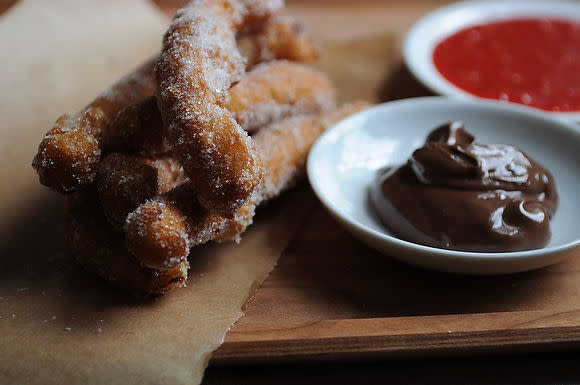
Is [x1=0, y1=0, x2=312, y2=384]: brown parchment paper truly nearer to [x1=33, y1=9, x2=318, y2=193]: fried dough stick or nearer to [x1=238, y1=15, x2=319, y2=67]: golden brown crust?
[x1=33, y1=9, x2=318, y2=193]: fried dough stick

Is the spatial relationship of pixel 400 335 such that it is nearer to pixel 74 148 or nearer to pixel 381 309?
pixel 381 309

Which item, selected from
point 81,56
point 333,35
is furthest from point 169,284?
point 333,35

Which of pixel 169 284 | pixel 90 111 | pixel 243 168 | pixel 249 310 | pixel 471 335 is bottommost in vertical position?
pixel 471 335

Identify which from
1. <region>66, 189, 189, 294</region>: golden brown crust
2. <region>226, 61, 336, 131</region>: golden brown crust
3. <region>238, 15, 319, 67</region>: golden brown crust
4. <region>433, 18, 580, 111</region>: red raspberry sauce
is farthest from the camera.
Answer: <region>433, 18, 580, 111</region>: red raspberry sauce

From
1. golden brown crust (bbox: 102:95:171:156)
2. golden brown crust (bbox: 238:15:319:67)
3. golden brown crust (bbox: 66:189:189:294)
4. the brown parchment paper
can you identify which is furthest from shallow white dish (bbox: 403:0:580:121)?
golden brown crust (bbox: 66:189:189:294)

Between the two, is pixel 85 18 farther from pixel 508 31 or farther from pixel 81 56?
pixel 508 31

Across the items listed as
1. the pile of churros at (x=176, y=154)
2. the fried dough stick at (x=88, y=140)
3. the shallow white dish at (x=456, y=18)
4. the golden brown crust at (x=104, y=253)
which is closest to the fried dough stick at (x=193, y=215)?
the pile of churros at (x=176, y=154)

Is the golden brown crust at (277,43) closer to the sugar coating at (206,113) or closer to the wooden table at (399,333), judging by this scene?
the sugar coating at (206,113)
